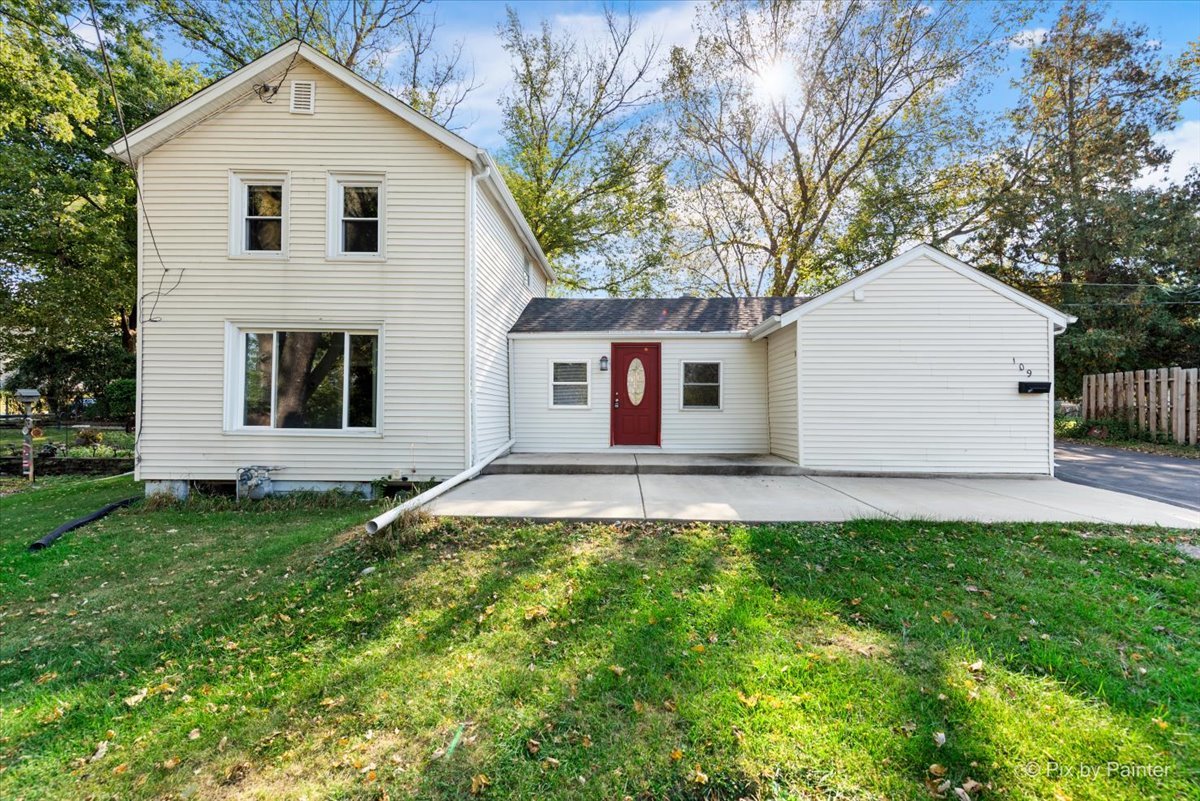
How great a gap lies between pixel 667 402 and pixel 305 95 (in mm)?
8116

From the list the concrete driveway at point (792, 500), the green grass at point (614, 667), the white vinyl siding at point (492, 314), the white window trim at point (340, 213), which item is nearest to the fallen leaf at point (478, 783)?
the green grass at point (614, 667)

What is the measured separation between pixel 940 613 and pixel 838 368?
18.4 feet

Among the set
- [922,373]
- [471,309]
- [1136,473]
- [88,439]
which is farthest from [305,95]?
[1136,473]

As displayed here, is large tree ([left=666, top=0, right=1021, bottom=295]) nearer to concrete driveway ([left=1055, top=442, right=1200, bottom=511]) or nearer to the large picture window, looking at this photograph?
concrete driveway ([left=1055, top=442, right=1200, bottom=511])

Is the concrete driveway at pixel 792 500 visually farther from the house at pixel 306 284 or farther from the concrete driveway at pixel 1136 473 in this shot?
the house at pixel 306 284

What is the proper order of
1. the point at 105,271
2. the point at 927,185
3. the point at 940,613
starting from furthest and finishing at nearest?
the point at 927,185
the point at 105,271
the point at 940,613

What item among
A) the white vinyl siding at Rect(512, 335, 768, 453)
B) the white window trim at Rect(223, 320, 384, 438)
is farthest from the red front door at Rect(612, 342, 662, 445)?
the white window trim at Rect(223, 320, 384, 438)

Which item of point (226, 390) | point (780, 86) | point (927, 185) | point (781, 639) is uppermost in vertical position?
point (780, 86)

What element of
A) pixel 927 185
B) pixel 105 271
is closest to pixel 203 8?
pixel 105 271

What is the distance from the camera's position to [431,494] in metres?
5.63

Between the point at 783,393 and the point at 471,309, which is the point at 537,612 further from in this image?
the point at 783,393

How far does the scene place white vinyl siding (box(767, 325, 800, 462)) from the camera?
8.51 metres

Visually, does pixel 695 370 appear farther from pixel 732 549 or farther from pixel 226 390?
pixel 226 390

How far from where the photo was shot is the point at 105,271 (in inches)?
519
